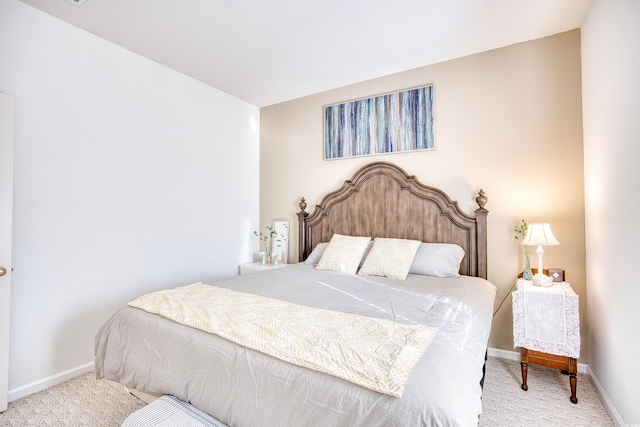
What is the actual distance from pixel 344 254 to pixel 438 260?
0.86m

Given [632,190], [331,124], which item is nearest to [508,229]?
[632,190]

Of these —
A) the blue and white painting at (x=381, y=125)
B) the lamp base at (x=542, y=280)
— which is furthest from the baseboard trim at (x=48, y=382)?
the lamp base at (x=542, y=280)

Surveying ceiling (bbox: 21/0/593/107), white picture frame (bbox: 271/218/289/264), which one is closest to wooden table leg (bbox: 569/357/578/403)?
ceiling (bbox: 21/0/593/107)

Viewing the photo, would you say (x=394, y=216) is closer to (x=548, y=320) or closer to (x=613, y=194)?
(x=548, y=320)

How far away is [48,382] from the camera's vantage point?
2.29 m

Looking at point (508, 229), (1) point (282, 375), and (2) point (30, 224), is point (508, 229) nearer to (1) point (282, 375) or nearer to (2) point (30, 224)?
(1) point (282, 375)

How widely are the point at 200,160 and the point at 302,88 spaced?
1479mm

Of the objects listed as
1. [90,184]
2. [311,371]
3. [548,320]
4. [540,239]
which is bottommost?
[548,320]

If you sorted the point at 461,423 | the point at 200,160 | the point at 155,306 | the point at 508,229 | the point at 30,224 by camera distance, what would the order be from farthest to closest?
the point at 200,160
the point at 508,229
the point at 30,224
the point at 155,306
the point at 461,423

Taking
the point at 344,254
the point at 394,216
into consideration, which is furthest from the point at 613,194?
the point at 344,254

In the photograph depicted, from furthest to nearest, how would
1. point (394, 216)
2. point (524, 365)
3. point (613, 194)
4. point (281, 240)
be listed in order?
point (281, 240) → point (394, 216) → point (524, 365) → point (613, 194)

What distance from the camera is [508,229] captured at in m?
2.73

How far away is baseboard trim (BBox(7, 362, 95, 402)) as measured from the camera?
2133 millimetres

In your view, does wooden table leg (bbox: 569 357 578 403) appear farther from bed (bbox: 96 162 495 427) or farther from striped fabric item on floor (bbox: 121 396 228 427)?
striped fabric item on floor (bbox: 121 396 228 427)
